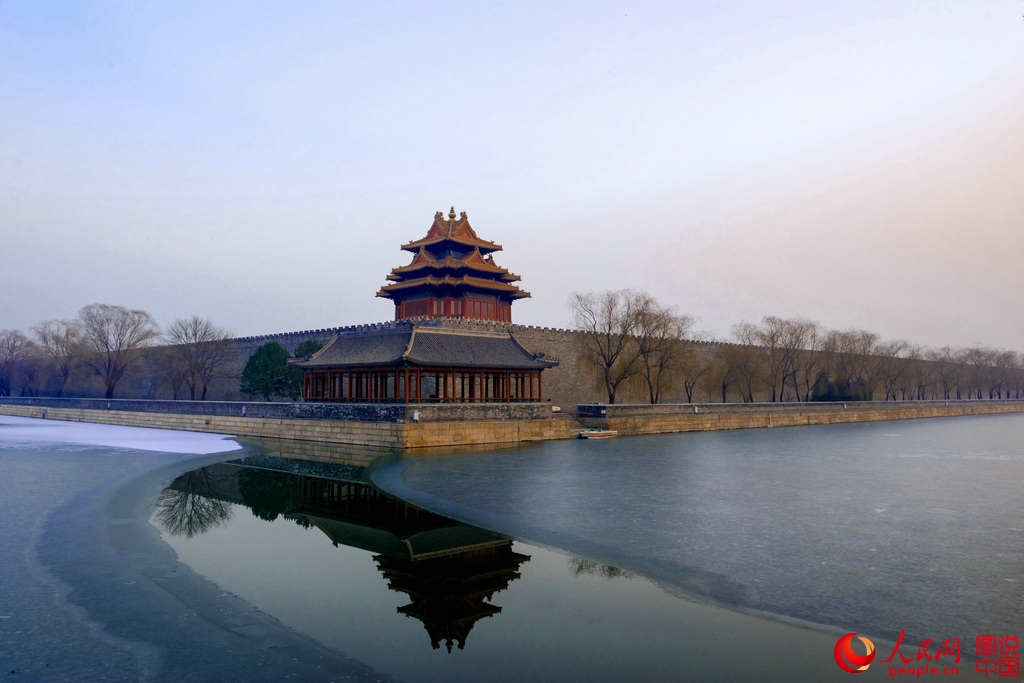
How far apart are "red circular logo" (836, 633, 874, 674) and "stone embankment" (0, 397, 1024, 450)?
17.4 m

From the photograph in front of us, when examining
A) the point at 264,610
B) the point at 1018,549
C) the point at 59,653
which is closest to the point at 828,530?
the point at 1018,549

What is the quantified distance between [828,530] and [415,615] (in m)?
6.55

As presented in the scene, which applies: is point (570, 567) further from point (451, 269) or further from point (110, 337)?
point (110, 337)

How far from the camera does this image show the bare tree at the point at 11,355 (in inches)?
1943

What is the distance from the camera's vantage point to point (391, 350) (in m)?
25.8

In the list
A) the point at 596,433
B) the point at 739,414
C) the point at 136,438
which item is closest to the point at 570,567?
the point at 596,433

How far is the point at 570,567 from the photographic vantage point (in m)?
8.25

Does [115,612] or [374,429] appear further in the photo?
[374,429]

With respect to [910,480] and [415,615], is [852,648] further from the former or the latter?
[910,480]

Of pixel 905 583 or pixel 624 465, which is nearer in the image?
pixel 905 583

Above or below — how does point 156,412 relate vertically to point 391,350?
below

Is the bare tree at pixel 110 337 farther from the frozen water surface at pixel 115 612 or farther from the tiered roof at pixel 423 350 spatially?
the frozen water surface at pixel 115 612

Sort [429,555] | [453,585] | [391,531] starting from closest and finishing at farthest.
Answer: [453,585] → [429,555] → [391,531]

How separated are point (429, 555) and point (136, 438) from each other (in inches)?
830
